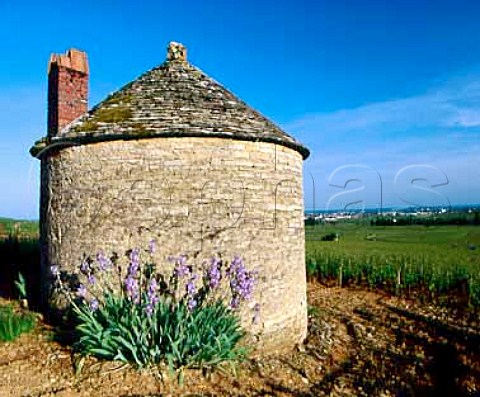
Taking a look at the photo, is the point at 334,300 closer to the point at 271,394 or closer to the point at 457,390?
the point at 457,390

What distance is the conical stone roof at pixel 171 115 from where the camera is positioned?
694cm

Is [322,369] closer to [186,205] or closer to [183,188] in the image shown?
[186,205]

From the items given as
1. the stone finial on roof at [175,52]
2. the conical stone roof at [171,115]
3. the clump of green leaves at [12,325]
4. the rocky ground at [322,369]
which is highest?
the stone finial on roof at [175,52]

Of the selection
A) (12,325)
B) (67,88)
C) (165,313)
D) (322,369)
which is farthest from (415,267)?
(12,325)

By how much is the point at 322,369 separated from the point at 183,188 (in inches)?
151

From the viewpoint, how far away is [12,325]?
6.81m

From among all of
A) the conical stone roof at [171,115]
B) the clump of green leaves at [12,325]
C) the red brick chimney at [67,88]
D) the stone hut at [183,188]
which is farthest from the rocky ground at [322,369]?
the red brick chimney at [67,88]

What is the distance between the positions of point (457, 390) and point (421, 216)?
29.2 metres

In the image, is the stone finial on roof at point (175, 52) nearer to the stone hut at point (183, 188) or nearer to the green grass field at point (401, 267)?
the stone hut at point (183, 188)

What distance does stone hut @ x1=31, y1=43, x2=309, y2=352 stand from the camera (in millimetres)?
6871

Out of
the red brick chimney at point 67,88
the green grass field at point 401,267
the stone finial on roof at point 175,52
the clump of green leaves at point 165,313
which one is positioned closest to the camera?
the clump of green leaves at point 165,313

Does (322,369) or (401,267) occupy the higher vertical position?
(401,267)

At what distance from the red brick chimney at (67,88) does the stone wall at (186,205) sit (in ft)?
3.94

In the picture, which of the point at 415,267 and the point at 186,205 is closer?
the point at 186,205
